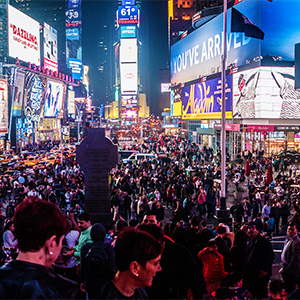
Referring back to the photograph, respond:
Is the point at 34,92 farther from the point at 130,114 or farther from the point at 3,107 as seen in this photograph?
the point at 130,114

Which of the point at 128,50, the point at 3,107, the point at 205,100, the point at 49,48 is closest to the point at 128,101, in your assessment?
the point at 128,50

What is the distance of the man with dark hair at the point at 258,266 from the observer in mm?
5609

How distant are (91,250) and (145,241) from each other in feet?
6.22

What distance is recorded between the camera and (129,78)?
158 m

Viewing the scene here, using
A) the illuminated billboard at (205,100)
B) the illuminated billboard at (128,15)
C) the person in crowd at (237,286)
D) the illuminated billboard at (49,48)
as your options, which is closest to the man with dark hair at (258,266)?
the person in crowd at (237,286)

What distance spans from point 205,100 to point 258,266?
186 ft

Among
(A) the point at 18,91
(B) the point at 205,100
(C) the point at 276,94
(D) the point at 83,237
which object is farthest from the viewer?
(A) the point at 18,91

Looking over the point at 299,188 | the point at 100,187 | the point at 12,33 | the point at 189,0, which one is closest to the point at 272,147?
the point at 299,188

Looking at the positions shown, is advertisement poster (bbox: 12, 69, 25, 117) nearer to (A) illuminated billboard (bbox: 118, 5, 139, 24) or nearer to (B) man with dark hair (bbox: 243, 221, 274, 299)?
(B) man with dark hair (bbox: 243, 221, 274, 299)

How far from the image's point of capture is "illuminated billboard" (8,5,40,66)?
65500 millimetres

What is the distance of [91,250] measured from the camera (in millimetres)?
4535

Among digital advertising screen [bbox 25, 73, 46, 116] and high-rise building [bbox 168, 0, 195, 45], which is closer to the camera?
digital advertising screen [bbox 25, 73, 46, 116]

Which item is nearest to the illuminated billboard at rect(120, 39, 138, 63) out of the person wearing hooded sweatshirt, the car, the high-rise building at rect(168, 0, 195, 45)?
the high-rise building at rect(168, 0, 195, 45)

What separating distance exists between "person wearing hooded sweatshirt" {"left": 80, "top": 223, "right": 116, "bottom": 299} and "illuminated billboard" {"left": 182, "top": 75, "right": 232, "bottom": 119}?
4620cm
